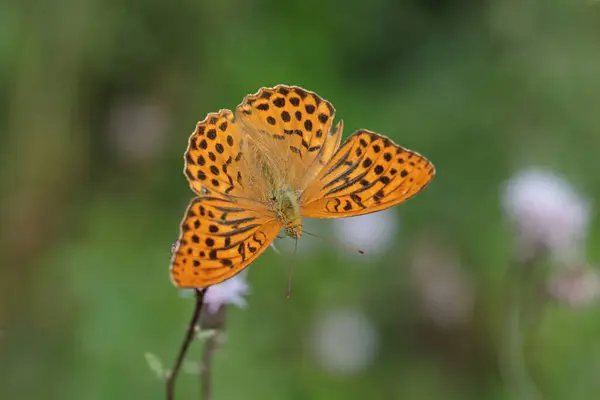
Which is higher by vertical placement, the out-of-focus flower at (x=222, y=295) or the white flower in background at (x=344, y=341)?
the out-of-focus flower at (x=222, y=295)

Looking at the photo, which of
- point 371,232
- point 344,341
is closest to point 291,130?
point 344,341

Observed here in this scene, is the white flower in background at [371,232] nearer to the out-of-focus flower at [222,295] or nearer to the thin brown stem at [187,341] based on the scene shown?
the out-of-focus flower at [222,295]

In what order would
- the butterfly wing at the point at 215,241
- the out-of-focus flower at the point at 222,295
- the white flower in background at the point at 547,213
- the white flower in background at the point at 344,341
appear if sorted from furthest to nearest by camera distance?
the white flower in background at the point at 344,341 < the white flower in background at the point at 547,213 < the out-of-focus flower at the point at 222,295 < the butterfly wing at the point at 215,241

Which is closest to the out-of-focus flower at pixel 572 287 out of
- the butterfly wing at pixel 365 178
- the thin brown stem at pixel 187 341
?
the butterfly wing at pixel 365 178

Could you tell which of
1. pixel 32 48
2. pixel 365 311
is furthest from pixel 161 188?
pixel 365 311

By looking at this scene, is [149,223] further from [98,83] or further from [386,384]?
[386,384]

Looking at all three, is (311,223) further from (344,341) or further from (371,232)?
(344,341)

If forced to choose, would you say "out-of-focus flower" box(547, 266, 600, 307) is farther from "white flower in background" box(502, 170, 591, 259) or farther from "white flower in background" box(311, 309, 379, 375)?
"white flower in background" box(311, 309, 379, 375)
